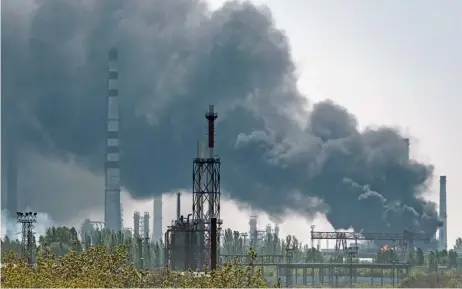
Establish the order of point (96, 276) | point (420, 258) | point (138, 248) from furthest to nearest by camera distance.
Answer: point (420, 258) < point (138, 248) < point (96, 276)

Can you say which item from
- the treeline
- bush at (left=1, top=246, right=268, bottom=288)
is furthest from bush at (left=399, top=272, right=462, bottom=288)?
bush at (left=1, top=246, right=268, bottom=288)

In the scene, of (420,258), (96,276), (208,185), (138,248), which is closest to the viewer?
(96,276)

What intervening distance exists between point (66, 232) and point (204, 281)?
6821 cm

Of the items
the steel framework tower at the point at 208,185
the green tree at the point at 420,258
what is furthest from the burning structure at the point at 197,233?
the green tree at the point at 420,258

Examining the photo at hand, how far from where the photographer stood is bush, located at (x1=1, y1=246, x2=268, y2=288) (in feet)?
165

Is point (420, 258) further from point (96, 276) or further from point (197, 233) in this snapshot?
point (96, 276)

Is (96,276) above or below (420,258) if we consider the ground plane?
above

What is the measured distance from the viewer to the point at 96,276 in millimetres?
55062

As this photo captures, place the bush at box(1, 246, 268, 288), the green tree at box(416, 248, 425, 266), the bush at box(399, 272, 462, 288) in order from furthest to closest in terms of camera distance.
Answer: the green tree at box(416, 248, 425, 266) → the bush at box(399, 272, 462, 288) → the bush at box(1, 246, 268, 288)

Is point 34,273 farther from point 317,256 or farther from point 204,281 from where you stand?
point 317,256

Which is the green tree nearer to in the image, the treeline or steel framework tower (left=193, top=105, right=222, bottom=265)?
the treeline

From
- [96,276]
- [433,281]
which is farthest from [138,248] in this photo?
[96,276]

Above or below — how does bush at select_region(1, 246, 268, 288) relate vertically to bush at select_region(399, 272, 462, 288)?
above

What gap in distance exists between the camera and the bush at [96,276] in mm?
50406
